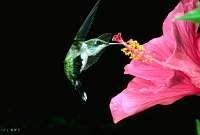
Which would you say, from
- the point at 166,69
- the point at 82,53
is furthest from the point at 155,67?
the point at 82,53

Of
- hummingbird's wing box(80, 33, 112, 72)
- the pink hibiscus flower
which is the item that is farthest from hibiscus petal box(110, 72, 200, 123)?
hummingbird's wing box(80, 33, 112, 72)

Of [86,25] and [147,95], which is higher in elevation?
[86,25]

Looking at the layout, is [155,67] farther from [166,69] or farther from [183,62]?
[183,62]

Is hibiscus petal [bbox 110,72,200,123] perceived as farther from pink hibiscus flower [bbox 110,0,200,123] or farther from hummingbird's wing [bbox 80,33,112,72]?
hummingbird's wing [bbox 80,33,112,72]

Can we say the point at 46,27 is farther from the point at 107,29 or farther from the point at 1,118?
the point at 1,118

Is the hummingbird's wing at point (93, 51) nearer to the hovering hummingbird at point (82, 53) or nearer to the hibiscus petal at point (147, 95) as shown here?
the hovering hummingbird at point (82, 53)

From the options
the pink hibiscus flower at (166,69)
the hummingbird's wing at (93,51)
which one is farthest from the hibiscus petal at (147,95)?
the hummingbird's wing at (93,51)
